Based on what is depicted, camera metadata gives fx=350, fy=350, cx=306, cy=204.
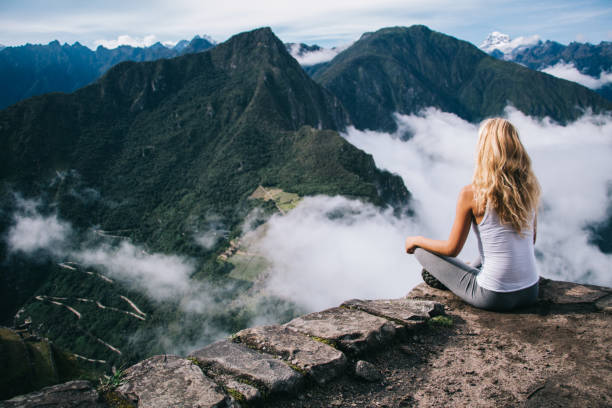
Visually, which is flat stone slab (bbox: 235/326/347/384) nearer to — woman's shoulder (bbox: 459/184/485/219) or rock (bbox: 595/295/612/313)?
woman's shoulder (bbox: 459/184/485/219)

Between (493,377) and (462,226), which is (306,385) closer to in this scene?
(493,377)

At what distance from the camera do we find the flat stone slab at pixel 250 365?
3158 mm

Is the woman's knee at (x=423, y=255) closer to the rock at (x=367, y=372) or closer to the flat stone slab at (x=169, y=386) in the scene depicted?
the rock at (x=367, y=372)

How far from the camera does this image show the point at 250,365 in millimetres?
3369

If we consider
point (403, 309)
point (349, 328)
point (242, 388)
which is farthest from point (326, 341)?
point (403, 309)

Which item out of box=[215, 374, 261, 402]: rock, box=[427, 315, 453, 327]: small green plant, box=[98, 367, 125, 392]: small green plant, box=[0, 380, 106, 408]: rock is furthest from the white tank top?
box=[0, 380, 106, 408]: rock

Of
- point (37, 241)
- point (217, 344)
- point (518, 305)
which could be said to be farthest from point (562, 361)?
point (37, 241)

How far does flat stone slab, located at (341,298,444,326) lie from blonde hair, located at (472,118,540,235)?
148cm

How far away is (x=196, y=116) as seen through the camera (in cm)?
19088

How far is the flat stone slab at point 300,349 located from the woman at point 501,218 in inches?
86.4

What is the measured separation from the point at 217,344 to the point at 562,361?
3647mm

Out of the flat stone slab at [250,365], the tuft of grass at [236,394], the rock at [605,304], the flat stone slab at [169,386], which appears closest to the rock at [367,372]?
the flat stone slab at [250,365]

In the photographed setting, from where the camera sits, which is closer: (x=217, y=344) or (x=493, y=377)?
(x=493, y=377)

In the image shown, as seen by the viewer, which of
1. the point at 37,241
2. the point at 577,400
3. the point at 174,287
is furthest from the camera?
the point at 37,241
